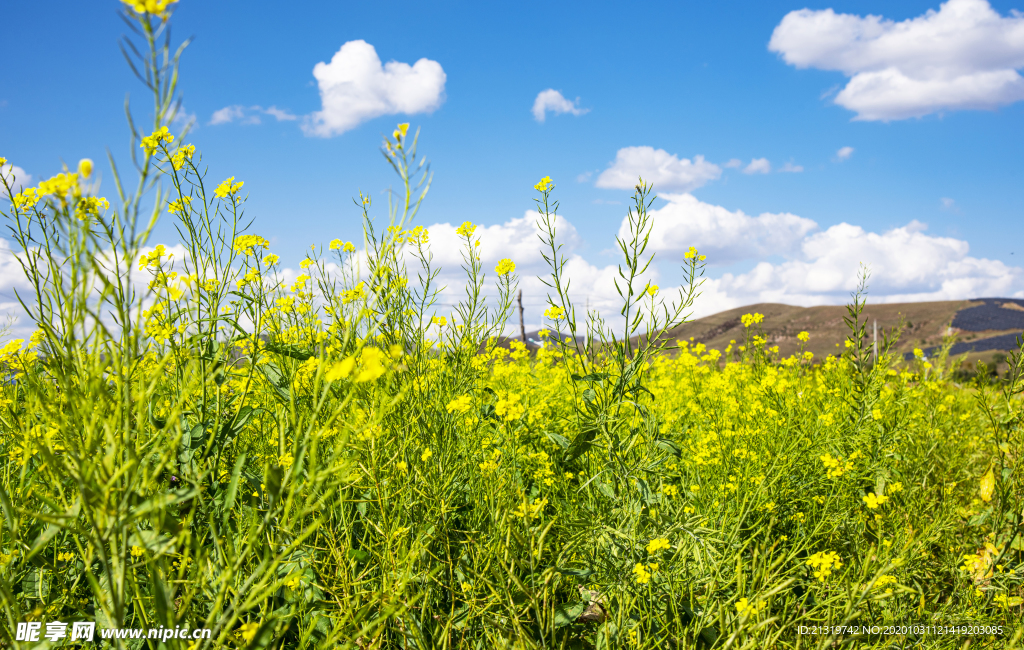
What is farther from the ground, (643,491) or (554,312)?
(554,312)

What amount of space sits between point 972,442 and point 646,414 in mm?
3632

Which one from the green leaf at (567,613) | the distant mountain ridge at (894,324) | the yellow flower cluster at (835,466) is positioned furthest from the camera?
the distant mountain ridge at (894,324)

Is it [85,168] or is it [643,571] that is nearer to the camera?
[85,168]

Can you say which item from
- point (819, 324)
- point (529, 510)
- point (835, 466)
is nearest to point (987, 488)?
point (835, 466)

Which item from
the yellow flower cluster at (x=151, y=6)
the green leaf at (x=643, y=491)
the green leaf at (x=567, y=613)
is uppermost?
the yellow flower cluster at (x=151, y=6)

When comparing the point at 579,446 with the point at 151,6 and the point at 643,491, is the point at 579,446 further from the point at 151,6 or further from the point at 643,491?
the point at 151,6

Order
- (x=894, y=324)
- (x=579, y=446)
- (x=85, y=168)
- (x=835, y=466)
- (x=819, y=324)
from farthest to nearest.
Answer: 1. (x=819, y=324)
2. (x=894, y=324)
3. (x=835, y=466)
4. (x=579, y=446)
5. (x=85, y=168)

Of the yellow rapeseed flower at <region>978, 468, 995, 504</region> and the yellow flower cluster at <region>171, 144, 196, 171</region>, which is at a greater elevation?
the yellow flower cluster at <region>171, 144, 196, 171</region>

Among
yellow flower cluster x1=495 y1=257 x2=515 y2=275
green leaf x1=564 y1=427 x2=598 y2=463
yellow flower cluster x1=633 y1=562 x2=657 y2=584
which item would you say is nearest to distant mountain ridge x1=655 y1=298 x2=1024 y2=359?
yellow flower cluster x1=495 y1=257 x2=515 y2=275

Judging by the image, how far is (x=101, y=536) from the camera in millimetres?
647

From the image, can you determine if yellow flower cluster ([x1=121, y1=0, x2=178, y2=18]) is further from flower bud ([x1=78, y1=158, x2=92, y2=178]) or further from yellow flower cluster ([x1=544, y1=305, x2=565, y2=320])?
yellow flower cluster ([x1=544, y1=305, x2=565, y2=320])

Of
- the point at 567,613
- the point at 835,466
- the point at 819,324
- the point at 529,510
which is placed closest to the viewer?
the point at 529,510

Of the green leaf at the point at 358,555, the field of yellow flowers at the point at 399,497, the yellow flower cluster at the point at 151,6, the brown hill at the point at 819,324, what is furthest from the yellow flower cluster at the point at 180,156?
the brown hill at the point at 819,324

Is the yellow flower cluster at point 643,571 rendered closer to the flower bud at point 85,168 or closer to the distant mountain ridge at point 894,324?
the flower bud at point 85,168
